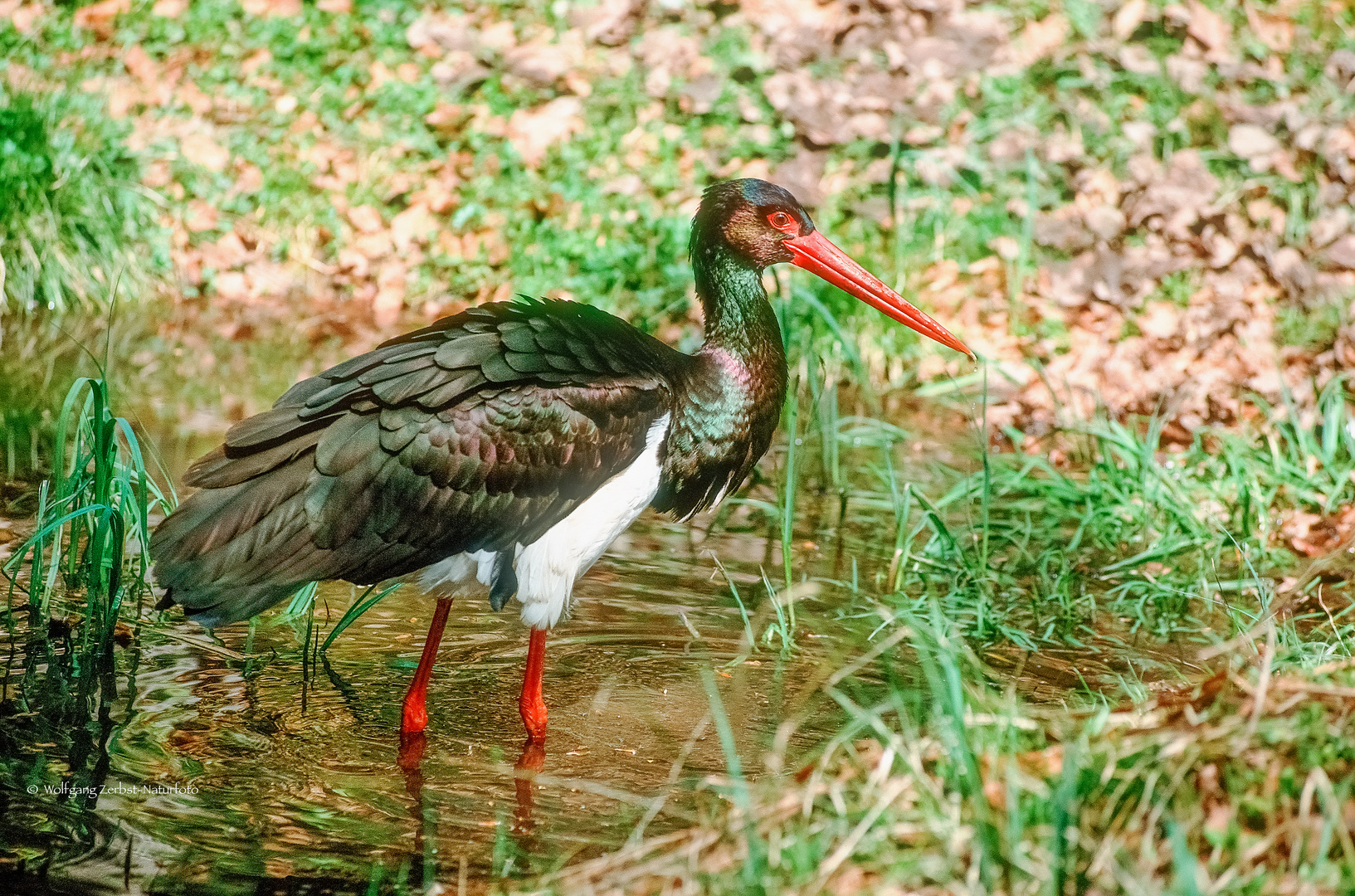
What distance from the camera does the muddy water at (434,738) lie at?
10.0 ft

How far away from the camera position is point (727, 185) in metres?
4.33

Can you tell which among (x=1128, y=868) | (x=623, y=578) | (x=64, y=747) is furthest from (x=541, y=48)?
(x=1128, y=868)

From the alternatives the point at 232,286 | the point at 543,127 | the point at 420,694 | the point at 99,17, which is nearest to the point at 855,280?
the point at 420,694

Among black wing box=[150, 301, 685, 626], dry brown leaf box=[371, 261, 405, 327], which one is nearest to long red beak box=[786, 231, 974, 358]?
black wing box=[150, 301, 685, 626]

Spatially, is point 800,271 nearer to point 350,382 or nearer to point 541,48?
point 541,48

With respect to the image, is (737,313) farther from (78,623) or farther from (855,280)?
(78,623)

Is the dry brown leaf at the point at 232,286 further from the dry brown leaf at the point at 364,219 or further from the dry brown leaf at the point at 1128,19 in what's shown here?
the dry brown leaf at the point at 1128,19

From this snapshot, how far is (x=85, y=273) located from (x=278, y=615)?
3173 mm

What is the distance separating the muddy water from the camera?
10.0 feet

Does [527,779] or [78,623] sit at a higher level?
[78,623]

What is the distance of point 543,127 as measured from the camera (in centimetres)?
827

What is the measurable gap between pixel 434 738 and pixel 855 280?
1.75 metres

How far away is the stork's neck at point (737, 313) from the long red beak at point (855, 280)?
17cm

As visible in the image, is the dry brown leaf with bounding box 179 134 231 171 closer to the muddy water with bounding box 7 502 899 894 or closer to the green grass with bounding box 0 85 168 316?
the green grass with bounding box 0 85 168 316
